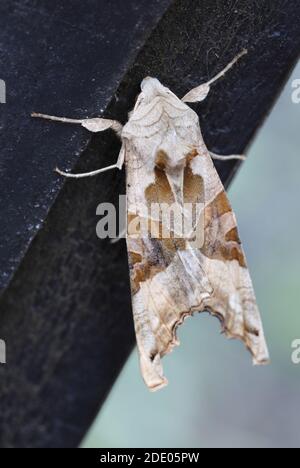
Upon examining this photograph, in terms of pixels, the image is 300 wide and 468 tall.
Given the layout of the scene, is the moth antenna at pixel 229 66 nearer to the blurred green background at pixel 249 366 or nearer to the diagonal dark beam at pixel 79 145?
the diagonal dark beam at pixel 79 145

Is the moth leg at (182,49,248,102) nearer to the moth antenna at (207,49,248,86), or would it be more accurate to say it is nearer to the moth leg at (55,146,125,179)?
the moth antenna at (207,49,248,86)

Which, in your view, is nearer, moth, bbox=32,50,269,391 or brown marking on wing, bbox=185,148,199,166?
moth, bbox=32,50,269,391

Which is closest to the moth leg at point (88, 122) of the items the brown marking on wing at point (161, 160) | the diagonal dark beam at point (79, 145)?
the diagonal dark beam at point (79, 145)

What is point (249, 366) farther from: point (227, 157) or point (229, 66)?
point (229, 66)

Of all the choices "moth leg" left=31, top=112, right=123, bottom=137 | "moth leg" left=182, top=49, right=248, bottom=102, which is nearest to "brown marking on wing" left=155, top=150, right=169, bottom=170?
"moth leg" left=182, top=49, right=248, bottom=102

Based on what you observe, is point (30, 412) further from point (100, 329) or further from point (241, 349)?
point (241, 349)

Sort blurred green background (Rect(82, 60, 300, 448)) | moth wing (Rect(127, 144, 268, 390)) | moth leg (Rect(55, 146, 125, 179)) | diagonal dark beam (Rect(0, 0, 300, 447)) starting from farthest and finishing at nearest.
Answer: blurred green background (Rect(82, 60, 300, 448))
moth wing (Rect(127, 144, 268, 390))
moth leg (Rect(55, 146, 125, 179))
diagonal dark beam (Rect(0, 0, 300, 447))
